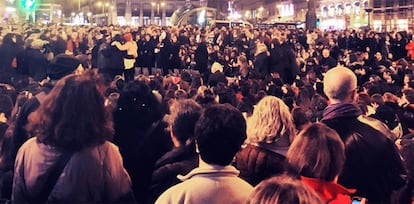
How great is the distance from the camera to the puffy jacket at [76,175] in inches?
169

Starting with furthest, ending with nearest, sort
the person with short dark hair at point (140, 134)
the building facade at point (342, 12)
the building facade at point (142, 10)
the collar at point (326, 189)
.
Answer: the building facade at point (142, 10)
the building facade at point (342, 12)
the person with short dark hair at point (140, 134)
the collar at point (326, 189)

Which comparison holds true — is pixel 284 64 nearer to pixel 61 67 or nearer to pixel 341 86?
pixel 61 67

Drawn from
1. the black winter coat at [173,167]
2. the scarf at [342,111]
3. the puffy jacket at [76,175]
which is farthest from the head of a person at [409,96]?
the puffy jacket at [76,175]

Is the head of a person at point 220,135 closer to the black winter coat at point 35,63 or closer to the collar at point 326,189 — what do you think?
the collar at point 326,189

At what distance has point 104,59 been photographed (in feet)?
57.2

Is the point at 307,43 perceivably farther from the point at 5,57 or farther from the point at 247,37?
the point at 5,57

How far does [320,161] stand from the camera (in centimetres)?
418

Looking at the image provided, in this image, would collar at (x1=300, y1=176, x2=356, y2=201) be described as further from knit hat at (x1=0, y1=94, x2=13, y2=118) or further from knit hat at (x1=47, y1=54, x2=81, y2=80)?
knit hat at (x1=0, y1=94, x2=13, y2=118)

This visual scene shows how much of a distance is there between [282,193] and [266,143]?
2114 mm

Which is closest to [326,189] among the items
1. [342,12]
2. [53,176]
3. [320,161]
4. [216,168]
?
[320,161]

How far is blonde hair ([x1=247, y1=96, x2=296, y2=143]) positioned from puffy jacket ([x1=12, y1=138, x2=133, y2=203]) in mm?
1055

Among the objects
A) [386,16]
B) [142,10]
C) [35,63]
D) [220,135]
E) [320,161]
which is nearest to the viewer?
[220,135]

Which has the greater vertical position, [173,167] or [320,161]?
[320,161]

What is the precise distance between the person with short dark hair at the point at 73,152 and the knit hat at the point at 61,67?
228 cm
